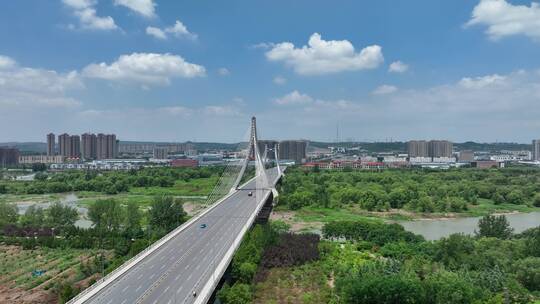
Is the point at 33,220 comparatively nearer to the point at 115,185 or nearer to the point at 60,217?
the point at 60,217

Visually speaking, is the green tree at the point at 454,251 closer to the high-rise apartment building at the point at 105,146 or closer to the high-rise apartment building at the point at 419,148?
the high-rise apartment building at the point at 419,148

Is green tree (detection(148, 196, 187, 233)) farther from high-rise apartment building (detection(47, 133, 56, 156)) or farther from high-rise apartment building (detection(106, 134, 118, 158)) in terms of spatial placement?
high-rise apartment building (detection(47, 133, 56, 156))

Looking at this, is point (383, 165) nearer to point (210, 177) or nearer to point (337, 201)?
point (210, 177)

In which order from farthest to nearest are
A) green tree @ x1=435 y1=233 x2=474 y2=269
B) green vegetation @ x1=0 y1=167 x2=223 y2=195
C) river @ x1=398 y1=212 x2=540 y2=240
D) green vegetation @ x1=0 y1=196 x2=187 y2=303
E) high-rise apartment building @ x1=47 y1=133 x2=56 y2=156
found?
high-rise apartment building @ x1=47 y1=133 x2=56 y2=156, green vegetation @ x1=0 y1=167 x2=223 y2=195, river @ x1=398 y1=212 x2=540 y2=240, green vegetation @ x1=0 y1=196 x2=187 y2=303, green tree @ x1=435 y1=233 x2=474 y2=269

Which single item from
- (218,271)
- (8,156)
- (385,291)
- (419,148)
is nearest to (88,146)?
(8,156)

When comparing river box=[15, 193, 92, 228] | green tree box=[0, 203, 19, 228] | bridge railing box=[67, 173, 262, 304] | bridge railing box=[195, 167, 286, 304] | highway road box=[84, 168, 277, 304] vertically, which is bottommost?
river box=[15, 193, 92, 228]

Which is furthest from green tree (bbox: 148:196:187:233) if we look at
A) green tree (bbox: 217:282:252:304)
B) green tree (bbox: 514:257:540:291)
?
green tree (bbox: 514:257:540:291)

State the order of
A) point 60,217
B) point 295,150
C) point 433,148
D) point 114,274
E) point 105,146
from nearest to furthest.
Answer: point 114,274, point 60,217, point 295,150, point 433,148, point 105,146
